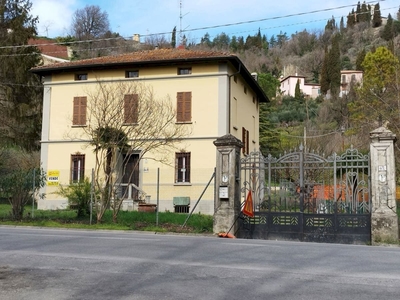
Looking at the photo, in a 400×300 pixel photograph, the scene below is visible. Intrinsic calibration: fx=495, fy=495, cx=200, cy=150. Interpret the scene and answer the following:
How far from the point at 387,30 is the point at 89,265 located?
394ft

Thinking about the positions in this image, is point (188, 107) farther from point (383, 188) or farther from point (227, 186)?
point (383, 188)

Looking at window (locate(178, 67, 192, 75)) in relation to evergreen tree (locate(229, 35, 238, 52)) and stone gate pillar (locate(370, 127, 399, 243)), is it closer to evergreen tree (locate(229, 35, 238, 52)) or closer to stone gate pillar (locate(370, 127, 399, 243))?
stone gate pillar (locate(370, 127, 399, 243))

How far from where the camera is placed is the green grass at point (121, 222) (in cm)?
1639

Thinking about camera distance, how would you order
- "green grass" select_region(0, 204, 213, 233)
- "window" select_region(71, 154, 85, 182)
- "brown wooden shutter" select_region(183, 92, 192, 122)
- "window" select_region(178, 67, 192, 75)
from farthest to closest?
"window" select_region(71, 154, 85, 182) < "window" select_region(178, 67, 192, 75) < "brown wooden shutter" select_region(183, 92, 192, 122) < "green grass" select_region(0, 204, 213, 233)

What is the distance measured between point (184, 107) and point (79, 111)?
599cm

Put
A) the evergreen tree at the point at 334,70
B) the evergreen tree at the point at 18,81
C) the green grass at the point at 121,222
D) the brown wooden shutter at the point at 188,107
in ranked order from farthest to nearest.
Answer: the evergreen tree at the point at 334,70 → the evergreen tree at the point at 18,81 → the brown wooden shutter at the point at 188,107 → the green grass at the point at 121,222

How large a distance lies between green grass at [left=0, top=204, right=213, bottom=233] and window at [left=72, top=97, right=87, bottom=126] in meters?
7.29

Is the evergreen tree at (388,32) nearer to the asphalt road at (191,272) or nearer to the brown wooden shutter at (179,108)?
the brown wooden shutter at (179,108)

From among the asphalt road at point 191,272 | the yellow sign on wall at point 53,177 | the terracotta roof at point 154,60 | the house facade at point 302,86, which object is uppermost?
the house facade at point 302,86

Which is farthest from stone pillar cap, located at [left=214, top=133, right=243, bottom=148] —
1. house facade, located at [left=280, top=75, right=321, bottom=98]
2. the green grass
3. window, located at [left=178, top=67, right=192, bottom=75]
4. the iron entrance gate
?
house facade, located at [left=280, top=75, right=321, bottom=98]

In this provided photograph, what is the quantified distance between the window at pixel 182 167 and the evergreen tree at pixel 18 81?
11.6 meters

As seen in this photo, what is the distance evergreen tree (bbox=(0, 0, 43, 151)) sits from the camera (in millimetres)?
31812

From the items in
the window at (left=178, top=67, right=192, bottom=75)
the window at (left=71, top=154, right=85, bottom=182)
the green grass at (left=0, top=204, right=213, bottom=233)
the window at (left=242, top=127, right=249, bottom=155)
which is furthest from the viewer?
the window at (left=242, top=127, right=249, bottom=155)

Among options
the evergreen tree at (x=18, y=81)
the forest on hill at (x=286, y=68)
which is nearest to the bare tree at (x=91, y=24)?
the forest on hill at (x=286, y=68)
